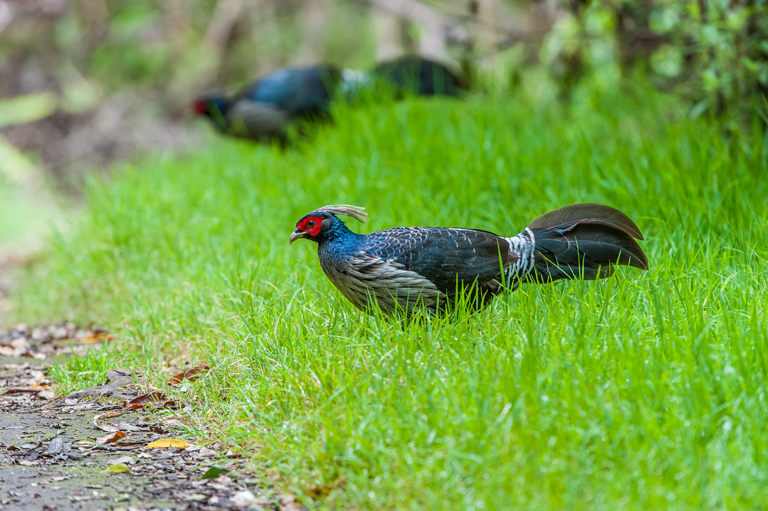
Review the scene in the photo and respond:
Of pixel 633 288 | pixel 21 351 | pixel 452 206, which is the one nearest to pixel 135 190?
pixel 21 351

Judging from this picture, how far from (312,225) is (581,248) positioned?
126 centimetres

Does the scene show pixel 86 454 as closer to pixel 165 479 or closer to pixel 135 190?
pixel 165 479

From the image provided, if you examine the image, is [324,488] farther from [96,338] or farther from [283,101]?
[283,101]

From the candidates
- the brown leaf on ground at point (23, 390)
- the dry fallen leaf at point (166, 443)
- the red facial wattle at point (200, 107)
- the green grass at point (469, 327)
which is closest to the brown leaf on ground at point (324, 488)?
the green grass at point (469, 327)

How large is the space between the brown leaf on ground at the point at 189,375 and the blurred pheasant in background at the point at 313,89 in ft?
12.7

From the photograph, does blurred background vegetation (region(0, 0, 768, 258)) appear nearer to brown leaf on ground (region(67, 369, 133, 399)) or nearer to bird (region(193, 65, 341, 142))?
bird (region(193, 65, 341, 142))

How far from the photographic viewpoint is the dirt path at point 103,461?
249 centimetres

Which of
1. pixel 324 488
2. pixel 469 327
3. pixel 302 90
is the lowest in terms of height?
pixel 324 488

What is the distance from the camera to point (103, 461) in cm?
284

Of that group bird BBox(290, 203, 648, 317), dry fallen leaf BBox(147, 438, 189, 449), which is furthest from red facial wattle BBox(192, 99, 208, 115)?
dry fallen leaf BBox(147, 438, 189, 449)

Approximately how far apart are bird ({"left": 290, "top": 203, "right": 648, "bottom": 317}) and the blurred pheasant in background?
351 cm

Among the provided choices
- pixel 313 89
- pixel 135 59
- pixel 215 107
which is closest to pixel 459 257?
pixel 313 89

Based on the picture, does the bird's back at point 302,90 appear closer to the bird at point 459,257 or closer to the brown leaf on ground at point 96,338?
the brown leaf on ground at point 96,338

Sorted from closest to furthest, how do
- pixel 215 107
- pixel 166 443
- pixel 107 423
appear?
1. pixel 166 443
2. pixel 107 423
3. pixel 215 107
